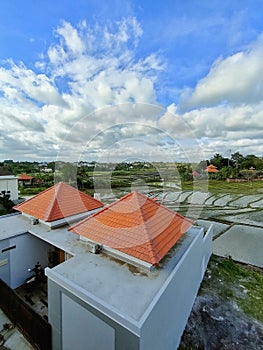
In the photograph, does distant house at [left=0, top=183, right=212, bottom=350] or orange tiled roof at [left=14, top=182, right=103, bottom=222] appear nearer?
distant house at [left=0, top=183, right=212, bottom=350]

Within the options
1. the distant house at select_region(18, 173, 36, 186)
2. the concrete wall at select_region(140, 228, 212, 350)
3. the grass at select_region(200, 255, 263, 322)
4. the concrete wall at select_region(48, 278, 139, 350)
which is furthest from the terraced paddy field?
the distant house at select_region(18, 173, 36, 186)

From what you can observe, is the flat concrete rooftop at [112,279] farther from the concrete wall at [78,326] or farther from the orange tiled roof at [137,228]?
→ the orange tiled roof at [137,228]

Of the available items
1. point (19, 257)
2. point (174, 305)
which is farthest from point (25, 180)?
point (174, 305)

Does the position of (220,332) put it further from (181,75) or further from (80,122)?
(181,75)

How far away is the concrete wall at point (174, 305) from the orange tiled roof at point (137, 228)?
0.53 metres

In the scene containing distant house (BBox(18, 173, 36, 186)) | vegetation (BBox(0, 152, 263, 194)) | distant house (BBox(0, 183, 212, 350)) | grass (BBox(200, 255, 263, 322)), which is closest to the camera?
distant house (BBox(0, 183, 212, 350))

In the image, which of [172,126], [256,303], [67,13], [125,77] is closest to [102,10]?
[67,13]

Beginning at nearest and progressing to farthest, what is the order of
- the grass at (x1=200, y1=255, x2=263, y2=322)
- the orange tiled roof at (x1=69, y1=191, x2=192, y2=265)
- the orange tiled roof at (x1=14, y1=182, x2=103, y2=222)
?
the orange tiled roof at (x1=69, y1=191, x2=192, y2=265), the grass at (x1=200, y1=255, x2=263, y2=322), the orange tiled roof at (x1=14, y1=182, x2=103, y2=222)

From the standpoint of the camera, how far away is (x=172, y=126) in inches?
281

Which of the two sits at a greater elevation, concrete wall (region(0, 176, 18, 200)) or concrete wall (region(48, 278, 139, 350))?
concrete wall (region(0, 176, 18, 200))

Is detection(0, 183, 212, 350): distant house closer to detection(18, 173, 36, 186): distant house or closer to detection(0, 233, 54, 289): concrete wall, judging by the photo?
detection(0, 233, 54, 289): concrete wall

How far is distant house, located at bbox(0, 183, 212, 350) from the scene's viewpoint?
9.89ft

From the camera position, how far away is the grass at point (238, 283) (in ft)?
17.7

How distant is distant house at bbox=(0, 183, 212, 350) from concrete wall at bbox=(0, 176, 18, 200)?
499 inches
